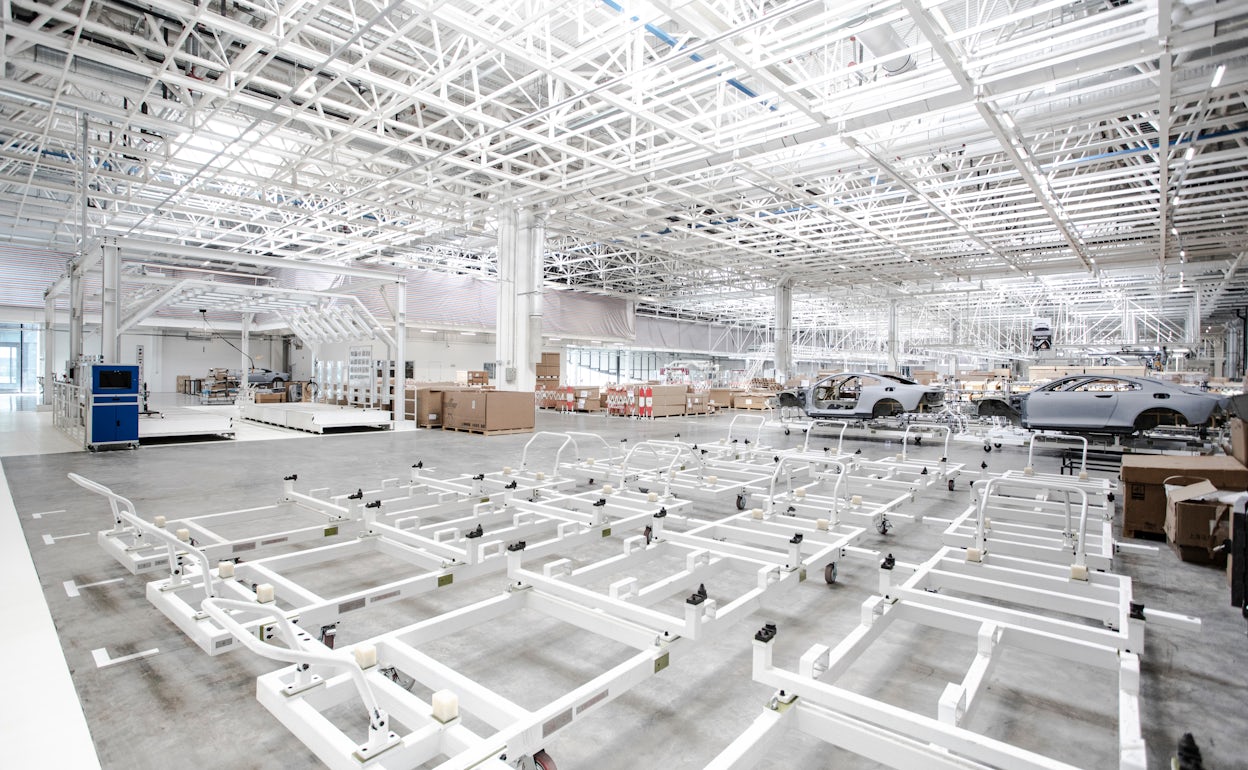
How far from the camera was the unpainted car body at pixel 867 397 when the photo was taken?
1421cm

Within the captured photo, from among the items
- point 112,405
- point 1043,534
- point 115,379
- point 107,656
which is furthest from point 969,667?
point 112,405

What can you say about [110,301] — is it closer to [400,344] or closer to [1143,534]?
[400,344]

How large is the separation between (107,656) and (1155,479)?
876 centimetres

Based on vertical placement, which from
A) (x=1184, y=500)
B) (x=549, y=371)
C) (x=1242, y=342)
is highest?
(x=1242, y=342)

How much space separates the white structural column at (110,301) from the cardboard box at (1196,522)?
16.0 meters

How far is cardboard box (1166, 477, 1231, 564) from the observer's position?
5126 millimetres

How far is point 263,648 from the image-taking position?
2.16m

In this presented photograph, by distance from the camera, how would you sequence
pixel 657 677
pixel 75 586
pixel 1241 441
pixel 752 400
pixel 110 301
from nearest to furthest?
pixel 657 677, pixel 75 586, pixel 1241 441, pixel 110 301, pixel 752 400

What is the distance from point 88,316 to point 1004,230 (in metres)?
35.9

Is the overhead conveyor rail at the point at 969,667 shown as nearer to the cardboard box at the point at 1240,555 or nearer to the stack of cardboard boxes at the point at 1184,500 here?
the cardboard box at the point at 1240,555

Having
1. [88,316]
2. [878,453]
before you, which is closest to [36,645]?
[878,453]

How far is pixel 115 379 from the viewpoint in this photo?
11.3 meters

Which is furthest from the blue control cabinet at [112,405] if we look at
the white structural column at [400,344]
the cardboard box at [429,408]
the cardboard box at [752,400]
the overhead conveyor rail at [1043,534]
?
the cardboard box at [752,400]

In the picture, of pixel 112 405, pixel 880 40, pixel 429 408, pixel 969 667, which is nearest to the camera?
pixel 969 667
